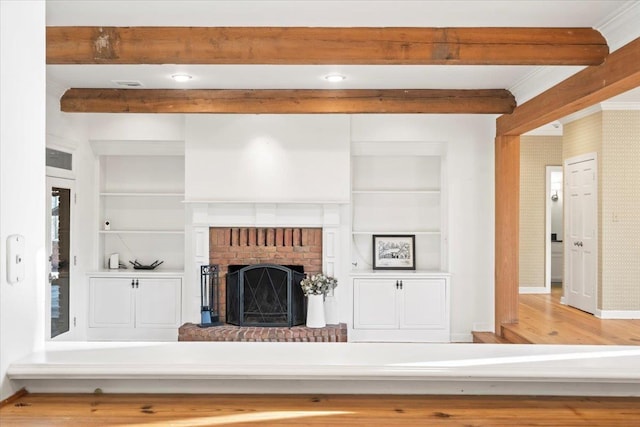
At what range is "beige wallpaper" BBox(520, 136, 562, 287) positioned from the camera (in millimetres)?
8266

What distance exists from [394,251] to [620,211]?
2600 millimetres

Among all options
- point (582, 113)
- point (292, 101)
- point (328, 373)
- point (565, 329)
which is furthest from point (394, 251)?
point (328, 373)

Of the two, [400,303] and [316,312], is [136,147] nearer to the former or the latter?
[316,312]

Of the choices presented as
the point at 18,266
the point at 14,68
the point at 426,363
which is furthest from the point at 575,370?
the point at 14,68

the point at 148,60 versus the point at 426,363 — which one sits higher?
the point at 148,60

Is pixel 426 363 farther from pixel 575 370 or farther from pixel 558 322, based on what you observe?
pixel 558 322

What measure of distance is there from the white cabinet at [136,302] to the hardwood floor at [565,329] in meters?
3.50

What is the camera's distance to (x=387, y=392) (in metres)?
1.51

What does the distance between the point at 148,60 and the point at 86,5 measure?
479 millimetres

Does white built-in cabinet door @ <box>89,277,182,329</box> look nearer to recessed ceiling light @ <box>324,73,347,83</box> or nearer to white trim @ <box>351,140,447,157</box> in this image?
white trim @ <box>351,140,447,157</box>

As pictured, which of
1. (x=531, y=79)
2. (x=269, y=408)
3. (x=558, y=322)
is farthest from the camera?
(x=558, y=322)

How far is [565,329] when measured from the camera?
18.0 feet

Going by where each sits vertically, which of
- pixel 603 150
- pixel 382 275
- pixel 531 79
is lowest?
pixel 382 275

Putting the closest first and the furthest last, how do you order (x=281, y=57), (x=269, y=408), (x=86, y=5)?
(x=269, y=408) → (x=86, y=5) → (x=281, y=57)
